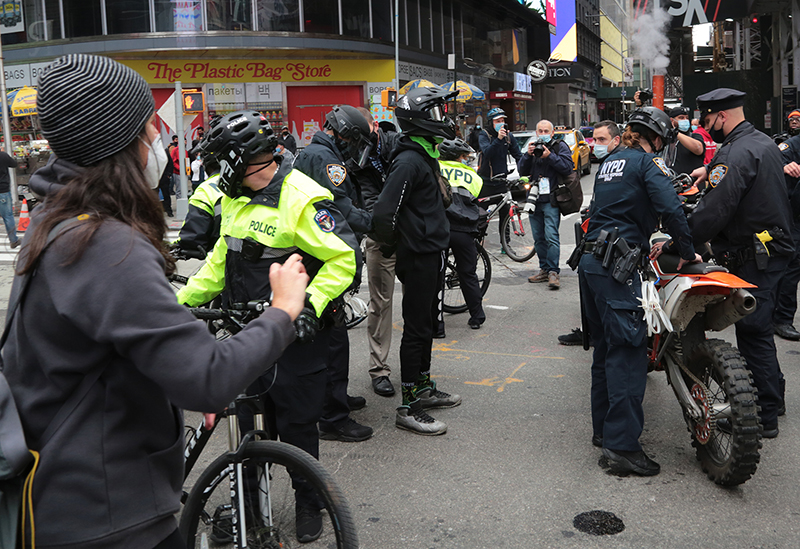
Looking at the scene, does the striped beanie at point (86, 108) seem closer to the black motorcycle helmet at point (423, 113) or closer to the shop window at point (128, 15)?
the black motorcycle helmet at point (423, 113)

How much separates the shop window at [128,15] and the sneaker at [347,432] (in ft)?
80.3

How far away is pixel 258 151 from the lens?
3182 millimetres

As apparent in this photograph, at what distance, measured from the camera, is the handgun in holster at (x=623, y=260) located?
13.6 feet

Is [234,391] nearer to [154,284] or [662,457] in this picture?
[154,284]

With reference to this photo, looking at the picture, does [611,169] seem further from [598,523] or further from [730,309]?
[598,523]

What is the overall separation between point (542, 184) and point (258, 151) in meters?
6.84

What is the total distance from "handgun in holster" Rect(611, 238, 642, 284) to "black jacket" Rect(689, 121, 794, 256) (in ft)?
2.49

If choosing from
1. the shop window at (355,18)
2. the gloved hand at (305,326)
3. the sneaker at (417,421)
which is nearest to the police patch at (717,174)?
the sneaker at (417,421)

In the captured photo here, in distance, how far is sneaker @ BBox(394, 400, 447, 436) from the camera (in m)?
4.93

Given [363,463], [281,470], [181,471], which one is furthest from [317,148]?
[181,471]

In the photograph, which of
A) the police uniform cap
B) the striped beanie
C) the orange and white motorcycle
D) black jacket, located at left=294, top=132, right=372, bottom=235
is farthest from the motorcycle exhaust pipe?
the striped beanie

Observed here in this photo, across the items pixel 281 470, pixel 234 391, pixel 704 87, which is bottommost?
pixel 281 470

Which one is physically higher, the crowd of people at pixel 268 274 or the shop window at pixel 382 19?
the shop window at pixel 382 19

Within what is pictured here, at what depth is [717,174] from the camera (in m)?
4.73
